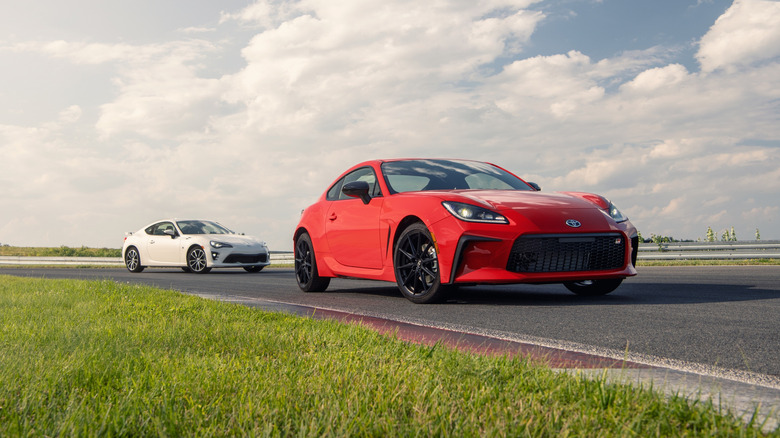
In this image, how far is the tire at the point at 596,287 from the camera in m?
7.27

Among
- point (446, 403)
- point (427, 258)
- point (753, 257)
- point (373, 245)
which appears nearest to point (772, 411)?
point (446, 403)

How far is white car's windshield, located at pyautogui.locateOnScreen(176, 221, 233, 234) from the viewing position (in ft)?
56.5

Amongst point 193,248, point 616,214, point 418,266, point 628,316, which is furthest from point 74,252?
point 628,316

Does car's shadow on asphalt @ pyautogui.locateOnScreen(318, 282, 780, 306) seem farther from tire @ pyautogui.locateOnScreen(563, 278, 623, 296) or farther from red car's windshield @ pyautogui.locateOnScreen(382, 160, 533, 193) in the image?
red car's windshield @ pyautogui.locateOnScreen(382, 160, 533, 193)

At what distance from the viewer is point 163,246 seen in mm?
17422

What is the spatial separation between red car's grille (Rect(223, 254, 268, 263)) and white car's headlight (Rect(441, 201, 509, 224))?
1111 centimetres

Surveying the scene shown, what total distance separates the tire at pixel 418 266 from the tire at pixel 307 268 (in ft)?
6.59

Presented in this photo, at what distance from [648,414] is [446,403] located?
646 millimetres

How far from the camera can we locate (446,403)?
2.35 metres

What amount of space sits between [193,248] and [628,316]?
13.2 m

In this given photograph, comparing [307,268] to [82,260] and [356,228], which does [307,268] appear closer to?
[356,228]

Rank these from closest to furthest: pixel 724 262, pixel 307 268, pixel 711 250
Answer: pixel 307 268, pixel 724 262, pixel 711 250

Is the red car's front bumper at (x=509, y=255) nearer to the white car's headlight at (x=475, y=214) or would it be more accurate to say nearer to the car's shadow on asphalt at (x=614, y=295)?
the white car's headlight at (x=475, y=214)

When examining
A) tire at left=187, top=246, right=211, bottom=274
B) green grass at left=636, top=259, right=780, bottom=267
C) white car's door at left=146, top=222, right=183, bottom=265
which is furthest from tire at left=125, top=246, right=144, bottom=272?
green grass at left=636, top=259, right=780, bottom=267
